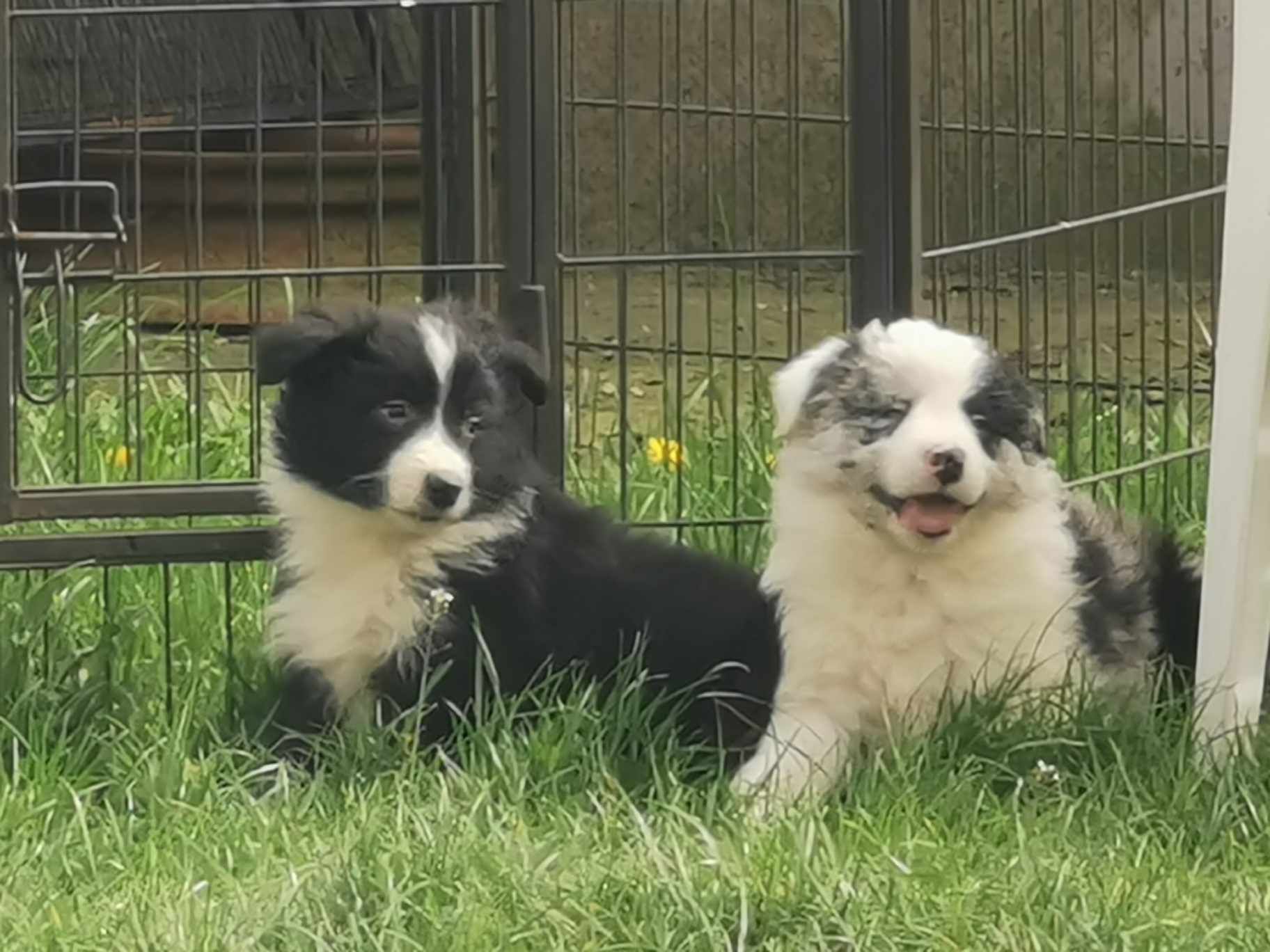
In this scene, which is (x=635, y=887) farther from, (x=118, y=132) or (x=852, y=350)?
(x=118, y=132)

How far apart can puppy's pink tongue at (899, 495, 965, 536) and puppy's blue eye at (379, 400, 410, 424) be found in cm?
81

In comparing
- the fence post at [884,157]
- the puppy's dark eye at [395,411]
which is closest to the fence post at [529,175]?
the puppy's dark eye at [395,411]

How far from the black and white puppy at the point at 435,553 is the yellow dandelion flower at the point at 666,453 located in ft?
2.40

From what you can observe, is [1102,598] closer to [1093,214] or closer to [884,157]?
[884,157]

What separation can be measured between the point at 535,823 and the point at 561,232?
129 centimetres

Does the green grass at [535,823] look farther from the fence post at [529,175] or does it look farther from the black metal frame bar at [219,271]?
the fence post at [529,175]

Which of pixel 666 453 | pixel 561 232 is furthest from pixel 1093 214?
pixel 561 232

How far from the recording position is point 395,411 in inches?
147

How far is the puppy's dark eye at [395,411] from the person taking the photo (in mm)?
3721

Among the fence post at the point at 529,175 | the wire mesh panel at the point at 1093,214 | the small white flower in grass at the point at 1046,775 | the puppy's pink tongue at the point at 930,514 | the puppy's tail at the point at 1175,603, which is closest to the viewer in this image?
the small white flower in grass at the point at 1046,775

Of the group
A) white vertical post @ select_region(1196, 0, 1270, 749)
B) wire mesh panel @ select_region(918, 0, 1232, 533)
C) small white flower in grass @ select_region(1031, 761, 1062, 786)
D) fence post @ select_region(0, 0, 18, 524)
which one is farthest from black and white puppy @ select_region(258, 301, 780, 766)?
wire mesh panel @ select_region(918, 0, 1232, 533)

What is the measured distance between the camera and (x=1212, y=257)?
5730mm

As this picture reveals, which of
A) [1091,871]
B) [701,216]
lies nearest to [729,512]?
[1091,871]

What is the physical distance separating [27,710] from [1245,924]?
2063mm
